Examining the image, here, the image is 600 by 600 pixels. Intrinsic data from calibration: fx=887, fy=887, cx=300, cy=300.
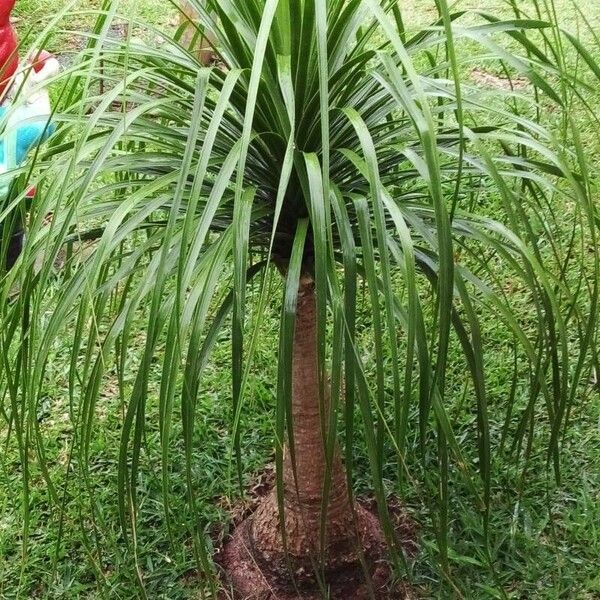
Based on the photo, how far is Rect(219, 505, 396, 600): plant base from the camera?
1483 millimetres

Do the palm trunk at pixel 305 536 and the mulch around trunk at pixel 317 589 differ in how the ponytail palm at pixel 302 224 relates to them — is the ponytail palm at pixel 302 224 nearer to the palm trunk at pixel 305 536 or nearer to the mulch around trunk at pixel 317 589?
the palm trunk at pixel 305 536

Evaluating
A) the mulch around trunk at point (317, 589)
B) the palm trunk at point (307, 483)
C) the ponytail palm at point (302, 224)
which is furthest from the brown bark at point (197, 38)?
the mulch around trunk at point (317, 589)

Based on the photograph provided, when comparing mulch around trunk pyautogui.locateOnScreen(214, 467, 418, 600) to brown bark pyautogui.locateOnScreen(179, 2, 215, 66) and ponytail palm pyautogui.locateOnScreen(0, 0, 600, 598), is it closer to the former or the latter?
ponytail palm pyautogui.locateOnScreen(0, 0, 600, 598)

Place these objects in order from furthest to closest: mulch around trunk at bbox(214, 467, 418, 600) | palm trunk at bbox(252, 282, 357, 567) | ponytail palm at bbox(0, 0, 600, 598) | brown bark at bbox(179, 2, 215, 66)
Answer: mulch around trunk at bbox(214, 467, 418, 600) < palm trunk at bbox(252, 282, 357, 567) < brown bark at bbox(179, 2, 215, 66) < ponytail palm at bbox(0, 0, 600, 598)

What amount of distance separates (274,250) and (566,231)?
138 centimetres

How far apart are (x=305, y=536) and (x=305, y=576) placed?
90 mm

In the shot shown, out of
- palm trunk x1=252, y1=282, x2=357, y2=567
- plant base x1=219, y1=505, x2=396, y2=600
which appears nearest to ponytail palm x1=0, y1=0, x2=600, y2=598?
palm trunk x1=252, y1=282, x2=357, y2=567

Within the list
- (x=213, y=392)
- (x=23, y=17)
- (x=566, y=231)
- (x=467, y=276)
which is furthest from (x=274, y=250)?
(x=23, y=17)

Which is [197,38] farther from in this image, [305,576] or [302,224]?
[305,576]

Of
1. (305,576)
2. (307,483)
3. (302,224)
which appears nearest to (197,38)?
(302,224)

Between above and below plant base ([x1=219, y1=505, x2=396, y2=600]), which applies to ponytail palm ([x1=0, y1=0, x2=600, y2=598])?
above

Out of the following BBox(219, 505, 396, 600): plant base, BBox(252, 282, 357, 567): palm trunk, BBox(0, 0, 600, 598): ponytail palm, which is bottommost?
BBox(219, 505, 396, 600): plant base

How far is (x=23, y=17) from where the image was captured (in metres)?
3.82

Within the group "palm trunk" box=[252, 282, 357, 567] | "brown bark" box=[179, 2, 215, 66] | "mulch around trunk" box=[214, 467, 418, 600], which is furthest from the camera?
"mulch around trunk" box=[214, 467, 418, 600]
